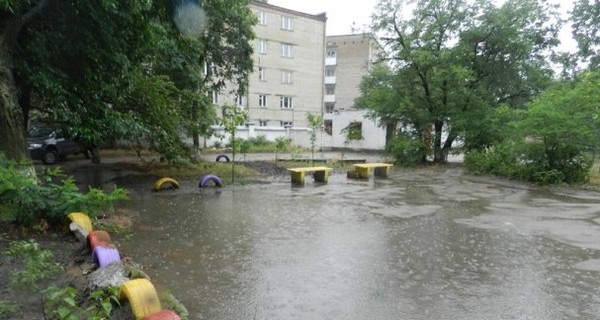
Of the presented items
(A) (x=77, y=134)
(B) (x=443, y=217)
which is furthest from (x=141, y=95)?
(B) (x=443, y=217)

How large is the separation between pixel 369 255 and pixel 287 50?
116 feet

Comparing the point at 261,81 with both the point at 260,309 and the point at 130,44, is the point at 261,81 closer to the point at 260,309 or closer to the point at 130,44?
the point at 130,44

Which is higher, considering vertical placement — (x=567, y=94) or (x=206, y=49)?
→ (x=206, y=49)

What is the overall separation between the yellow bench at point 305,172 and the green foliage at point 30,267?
8764 mm

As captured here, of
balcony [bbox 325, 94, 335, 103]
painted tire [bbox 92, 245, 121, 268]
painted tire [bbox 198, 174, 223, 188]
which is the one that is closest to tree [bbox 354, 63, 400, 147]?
painted tire [bbox 198, 174, 223, 188]

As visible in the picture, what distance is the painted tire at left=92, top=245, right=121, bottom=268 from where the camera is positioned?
4.18 metres

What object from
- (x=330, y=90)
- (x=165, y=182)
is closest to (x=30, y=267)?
(x=165, y=182)

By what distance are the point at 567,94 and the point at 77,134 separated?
13.9 metres

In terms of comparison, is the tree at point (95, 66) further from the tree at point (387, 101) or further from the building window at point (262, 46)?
the building window at point (262, 46)

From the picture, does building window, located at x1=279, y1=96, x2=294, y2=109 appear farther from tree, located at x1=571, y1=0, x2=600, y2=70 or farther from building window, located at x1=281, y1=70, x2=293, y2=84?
tree, located at x1=571, y1=0, x2=600, y2=70

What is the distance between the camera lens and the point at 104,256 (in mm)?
4227

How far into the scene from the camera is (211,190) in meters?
11.3

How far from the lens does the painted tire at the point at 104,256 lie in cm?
418

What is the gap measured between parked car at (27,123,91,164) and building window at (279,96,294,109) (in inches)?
913
